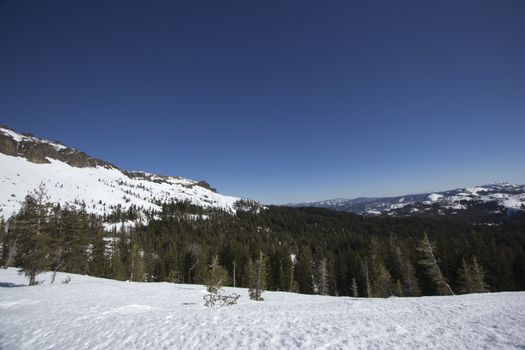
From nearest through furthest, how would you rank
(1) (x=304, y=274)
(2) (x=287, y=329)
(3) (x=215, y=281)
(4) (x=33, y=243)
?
(2) (x=287, y=329) < (3) (x=215, y=281) < (4) (x=33, y=243) < (1) (x=304, y=274)

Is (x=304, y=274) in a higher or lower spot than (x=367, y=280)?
lower

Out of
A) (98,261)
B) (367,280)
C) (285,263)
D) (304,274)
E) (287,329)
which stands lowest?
(304,274)

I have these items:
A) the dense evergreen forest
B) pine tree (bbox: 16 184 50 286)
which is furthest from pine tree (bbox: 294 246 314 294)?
pine tree (bbox: 16 184 50 286)

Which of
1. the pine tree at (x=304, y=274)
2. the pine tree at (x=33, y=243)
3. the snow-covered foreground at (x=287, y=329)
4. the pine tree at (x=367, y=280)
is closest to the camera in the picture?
the snow-covered foreground at (x=287, y=329)

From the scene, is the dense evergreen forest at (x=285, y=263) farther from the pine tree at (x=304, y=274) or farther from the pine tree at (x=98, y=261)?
the pine tree at (x=304, y=274)

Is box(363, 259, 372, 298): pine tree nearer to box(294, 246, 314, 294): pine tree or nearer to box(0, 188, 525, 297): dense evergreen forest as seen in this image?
box(0, 188, 525, 297): dense evergreen forest

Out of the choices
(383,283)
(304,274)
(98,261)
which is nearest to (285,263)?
(304,274)

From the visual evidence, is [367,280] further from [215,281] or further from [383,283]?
[215,281]

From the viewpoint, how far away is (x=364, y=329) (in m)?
10.2

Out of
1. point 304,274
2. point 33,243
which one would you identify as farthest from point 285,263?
point 33,243

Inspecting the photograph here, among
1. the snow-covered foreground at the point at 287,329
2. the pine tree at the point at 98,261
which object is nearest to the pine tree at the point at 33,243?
the snow-covered foreground at the point at 287,329

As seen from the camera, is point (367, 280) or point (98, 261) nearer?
point (367, 280)

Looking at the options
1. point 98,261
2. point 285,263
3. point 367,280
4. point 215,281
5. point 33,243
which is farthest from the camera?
point 285,263

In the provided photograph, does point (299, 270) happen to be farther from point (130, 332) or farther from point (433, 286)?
point (130, 332)
